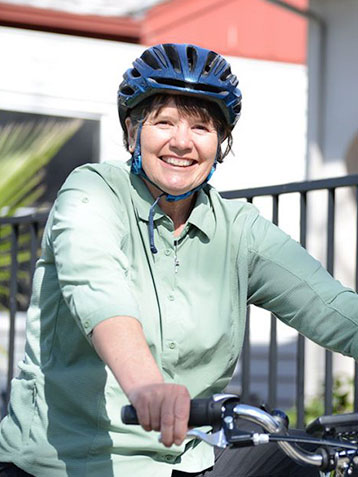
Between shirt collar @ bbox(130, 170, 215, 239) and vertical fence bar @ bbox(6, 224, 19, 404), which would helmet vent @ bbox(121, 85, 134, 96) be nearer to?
shirt collar @ bbox(130, 170, 215, 239)

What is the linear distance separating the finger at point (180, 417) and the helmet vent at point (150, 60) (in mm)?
1036

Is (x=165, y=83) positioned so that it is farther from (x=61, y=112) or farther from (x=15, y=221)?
(x=61, y=112)

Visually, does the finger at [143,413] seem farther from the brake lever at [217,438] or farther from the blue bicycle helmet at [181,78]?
the blue bicycle helmet at [181,78]

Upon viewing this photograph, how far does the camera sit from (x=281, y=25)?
11.5 metres

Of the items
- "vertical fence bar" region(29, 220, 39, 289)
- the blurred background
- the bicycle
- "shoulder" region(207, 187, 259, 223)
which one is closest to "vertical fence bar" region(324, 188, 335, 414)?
"shoulder" region(207, 187, 259, 223)

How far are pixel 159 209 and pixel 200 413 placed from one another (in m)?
0.84

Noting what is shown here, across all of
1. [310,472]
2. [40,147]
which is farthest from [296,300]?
[40,147]

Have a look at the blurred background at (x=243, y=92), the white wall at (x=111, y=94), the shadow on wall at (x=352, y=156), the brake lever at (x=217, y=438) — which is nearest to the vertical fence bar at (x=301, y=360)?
the brake lever at (x=217, y=438)

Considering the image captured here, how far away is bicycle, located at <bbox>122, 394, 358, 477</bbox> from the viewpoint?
1.87m

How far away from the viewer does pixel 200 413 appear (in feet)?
6.10

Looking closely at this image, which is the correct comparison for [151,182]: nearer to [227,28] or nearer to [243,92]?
[243,92]

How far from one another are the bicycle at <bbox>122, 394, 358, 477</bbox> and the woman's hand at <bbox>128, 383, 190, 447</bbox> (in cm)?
3

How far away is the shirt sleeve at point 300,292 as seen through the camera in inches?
102

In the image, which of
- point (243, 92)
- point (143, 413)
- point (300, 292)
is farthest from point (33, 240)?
point (243, 92)
